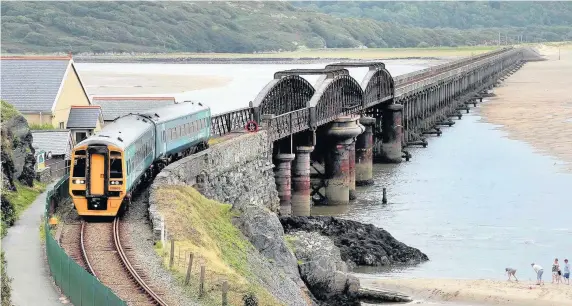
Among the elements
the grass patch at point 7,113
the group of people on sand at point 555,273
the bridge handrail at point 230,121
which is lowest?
the group of people on sand at point 555,273

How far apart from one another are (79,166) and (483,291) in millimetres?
15535

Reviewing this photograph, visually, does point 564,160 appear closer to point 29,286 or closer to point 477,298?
point 477,298

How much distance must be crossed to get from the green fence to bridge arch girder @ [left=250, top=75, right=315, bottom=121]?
28775mm

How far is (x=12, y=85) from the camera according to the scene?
53.1 metres

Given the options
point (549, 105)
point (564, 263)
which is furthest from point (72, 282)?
point (549, 105)

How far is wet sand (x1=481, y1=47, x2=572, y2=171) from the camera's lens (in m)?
95.7

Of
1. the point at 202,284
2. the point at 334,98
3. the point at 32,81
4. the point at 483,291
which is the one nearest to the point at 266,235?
the point at 483,291

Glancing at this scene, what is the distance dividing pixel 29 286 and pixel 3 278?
71.3 inches

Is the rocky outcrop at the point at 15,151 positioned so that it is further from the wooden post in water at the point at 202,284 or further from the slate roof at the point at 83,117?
the wooden post in water at the point at 202,284

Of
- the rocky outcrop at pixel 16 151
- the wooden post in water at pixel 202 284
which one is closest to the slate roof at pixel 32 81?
the rocky outcrop at pixel 16 151

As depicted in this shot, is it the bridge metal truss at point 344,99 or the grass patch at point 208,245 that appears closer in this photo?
the grass patch at point 208,245

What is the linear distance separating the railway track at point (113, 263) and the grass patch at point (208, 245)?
1044 mm

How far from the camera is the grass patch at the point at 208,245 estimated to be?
2753 cm

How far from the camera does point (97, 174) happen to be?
33.5 meters
